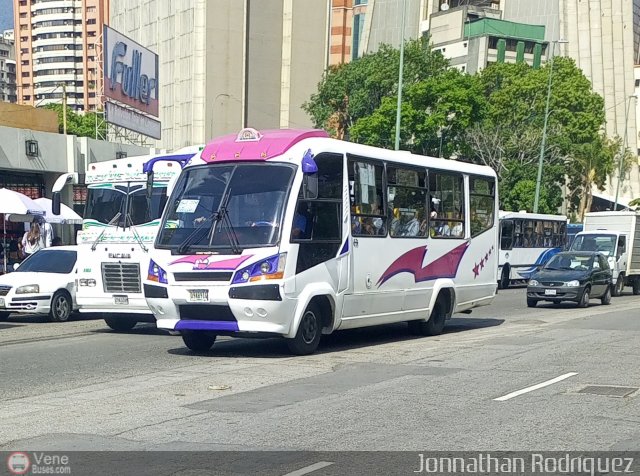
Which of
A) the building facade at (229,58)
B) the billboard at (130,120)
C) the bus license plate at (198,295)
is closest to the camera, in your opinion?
the bus license plate at (198,295)

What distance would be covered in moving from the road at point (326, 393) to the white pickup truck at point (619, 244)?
18283 millimetres

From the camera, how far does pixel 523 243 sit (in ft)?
135

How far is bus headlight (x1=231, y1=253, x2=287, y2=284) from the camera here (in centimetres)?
1323

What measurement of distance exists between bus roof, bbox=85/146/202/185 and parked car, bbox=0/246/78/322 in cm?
308

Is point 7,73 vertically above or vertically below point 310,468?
above

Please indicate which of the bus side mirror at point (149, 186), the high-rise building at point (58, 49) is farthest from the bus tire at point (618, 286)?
the high-rise building at point (58, 49)

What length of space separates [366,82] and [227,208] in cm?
4760

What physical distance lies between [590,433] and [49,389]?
5.93m

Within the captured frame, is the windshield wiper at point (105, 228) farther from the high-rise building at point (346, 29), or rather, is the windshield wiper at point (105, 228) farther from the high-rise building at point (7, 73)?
the high-rise building at point (7, 73)

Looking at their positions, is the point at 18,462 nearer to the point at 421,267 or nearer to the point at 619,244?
the point at 421,267

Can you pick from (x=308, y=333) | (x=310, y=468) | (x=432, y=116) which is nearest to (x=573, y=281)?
(x=308, y=333)

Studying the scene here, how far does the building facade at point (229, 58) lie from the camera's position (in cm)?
8038

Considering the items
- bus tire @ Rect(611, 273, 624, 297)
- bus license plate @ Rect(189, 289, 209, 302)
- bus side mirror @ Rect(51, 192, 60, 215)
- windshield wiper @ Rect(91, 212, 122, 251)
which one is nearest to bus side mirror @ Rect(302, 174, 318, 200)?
bus license plate @ Rect(189, 289, 209, 302)

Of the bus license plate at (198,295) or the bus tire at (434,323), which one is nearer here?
the bus license plate at (198,295)
